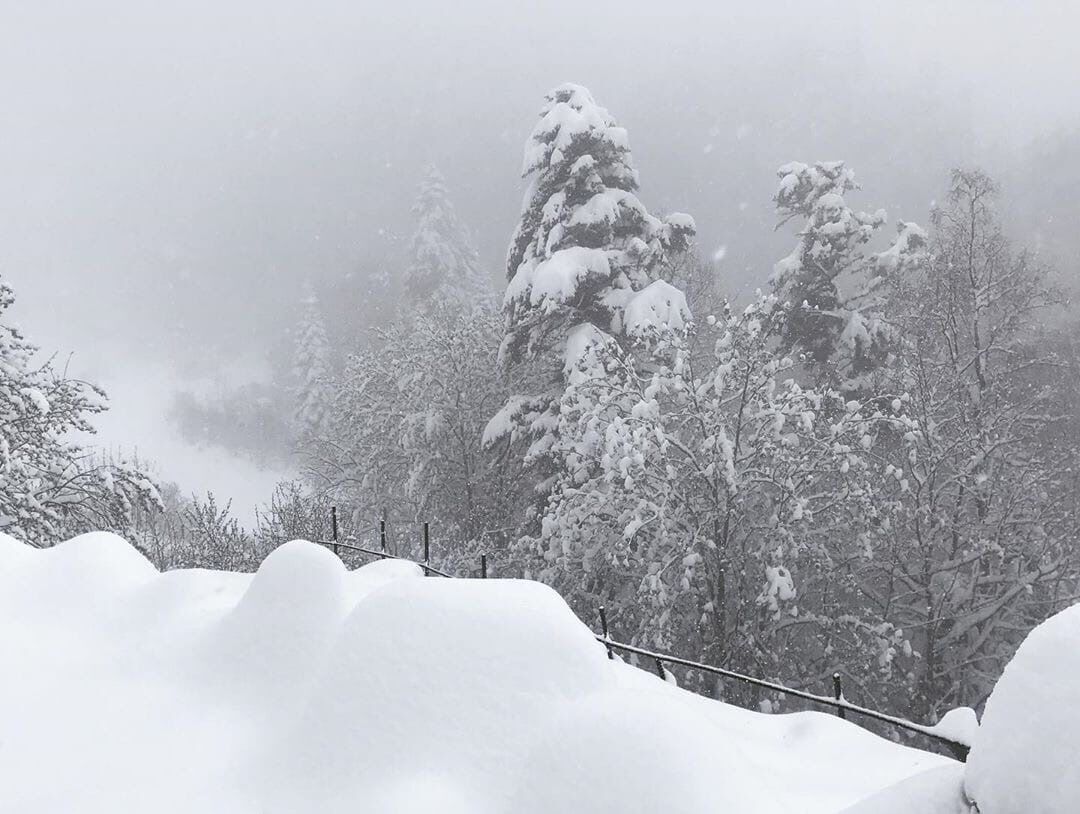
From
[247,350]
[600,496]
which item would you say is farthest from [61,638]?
[247,350]

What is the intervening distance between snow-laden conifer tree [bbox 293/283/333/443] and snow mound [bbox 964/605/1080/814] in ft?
147

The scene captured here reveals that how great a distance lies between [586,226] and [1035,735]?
53.4 ft

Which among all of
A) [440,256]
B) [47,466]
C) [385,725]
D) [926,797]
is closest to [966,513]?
[385,725]

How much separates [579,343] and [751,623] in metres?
6.76

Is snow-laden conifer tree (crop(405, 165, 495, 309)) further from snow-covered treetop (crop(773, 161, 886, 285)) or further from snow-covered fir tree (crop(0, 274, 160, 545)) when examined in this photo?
snow-covered fir tree (crop(0, 274, 160, 545))

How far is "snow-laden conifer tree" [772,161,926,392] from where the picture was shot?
22.2 metres

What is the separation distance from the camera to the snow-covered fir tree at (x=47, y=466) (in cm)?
1551

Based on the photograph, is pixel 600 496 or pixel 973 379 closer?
pixel 600 496

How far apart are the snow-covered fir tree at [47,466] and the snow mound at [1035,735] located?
16.8m

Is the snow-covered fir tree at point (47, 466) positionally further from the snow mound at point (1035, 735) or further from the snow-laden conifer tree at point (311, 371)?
the snow-laden conifer tree at point (311, 371)

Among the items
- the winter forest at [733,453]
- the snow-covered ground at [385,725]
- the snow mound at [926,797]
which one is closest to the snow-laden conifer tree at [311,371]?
the winter forest at [733,453]

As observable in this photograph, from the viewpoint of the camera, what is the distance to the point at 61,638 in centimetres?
693

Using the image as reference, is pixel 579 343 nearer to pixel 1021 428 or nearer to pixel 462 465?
pixel 462 465

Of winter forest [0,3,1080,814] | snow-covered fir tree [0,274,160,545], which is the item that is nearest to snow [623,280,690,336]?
winter forest [0,3,1080,814]
